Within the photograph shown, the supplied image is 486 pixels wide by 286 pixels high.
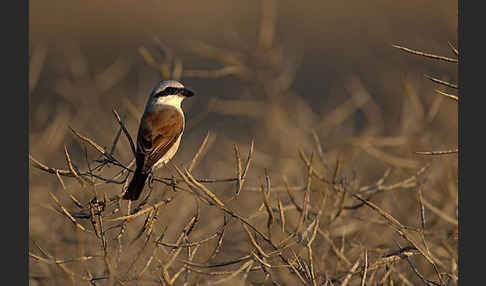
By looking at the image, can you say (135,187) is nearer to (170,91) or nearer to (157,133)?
(157,133)

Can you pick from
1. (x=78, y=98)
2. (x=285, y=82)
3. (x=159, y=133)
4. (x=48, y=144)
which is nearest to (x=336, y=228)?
(x=159, y=133)

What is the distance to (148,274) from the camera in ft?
13.7

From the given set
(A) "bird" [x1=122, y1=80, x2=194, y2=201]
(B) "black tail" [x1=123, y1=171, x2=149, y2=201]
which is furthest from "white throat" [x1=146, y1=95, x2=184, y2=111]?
(B) "black tail" [x1=123, y1=171, x2=149, y2=201]

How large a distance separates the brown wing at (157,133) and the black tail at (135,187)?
0.31m

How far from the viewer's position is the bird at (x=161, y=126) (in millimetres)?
4664

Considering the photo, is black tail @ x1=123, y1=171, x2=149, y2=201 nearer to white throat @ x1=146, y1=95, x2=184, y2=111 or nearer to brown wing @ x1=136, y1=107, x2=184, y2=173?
brown wing @ x1=136, y1=107, x2=184, y2=173

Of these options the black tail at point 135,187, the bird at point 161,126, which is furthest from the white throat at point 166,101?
the black tail at point 135,187

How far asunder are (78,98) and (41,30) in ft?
45.3

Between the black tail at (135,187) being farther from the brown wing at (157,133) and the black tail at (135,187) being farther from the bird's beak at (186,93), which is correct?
the bird's beak at (186,93)

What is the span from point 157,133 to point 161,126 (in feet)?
0.37

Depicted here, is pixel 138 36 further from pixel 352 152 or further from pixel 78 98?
pixel 352 152

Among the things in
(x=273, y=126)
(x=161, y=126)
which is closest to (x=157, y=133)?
(x=161, y=126)

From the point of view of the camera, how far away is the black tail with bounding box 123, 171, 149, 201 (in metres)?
3.80

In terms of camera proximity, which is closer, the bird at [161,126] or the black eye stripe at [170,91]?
the bird at [161,126]
